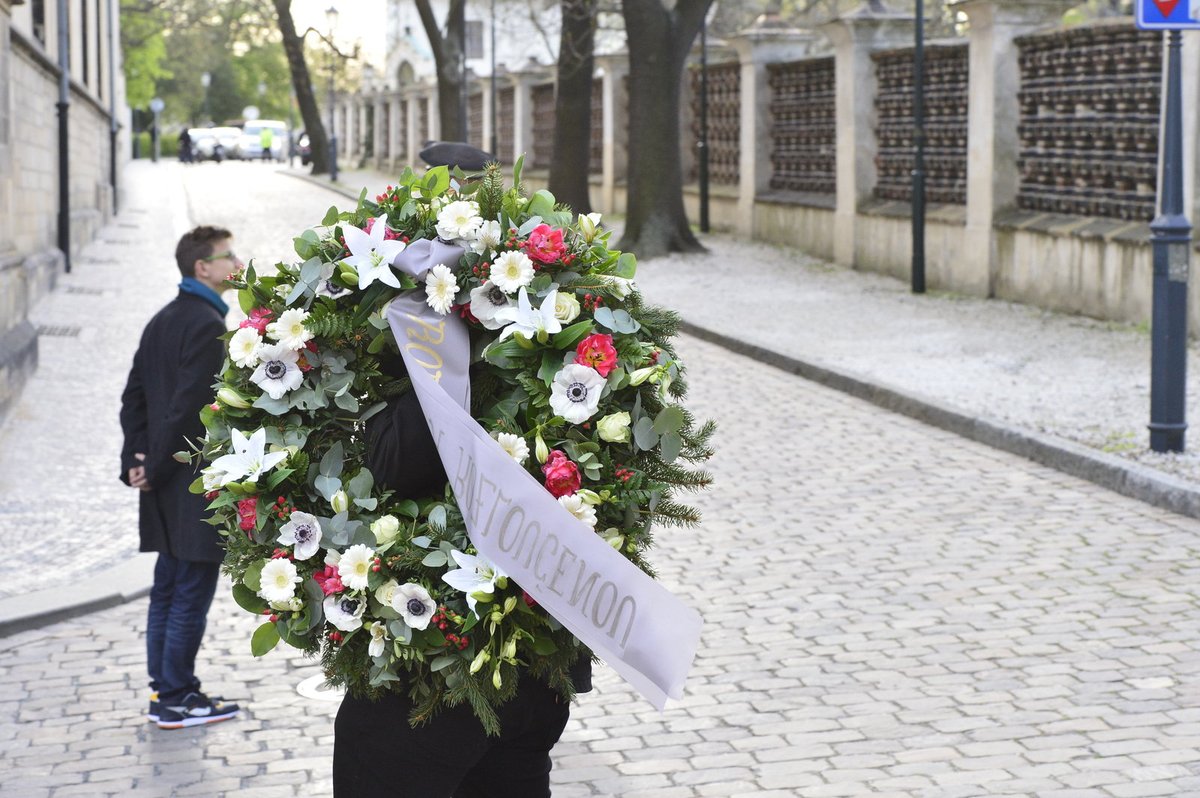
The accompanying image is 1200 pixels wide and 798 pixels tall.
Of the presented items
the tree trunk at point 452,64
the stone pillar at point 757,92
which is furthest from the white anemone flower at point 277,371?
the tree trunk at point 452,64

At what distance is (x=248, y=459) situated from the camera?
318 cm

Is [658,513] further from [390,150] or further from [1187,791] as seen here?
[390,150]

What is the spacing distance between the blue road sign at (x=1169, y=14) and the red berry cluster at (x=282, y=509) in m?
6.95

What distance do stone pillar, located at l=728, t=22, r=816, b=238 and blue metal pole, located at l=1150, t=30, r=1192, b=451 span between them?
47.1 ft

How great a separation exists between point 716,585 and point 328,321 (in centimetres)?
434

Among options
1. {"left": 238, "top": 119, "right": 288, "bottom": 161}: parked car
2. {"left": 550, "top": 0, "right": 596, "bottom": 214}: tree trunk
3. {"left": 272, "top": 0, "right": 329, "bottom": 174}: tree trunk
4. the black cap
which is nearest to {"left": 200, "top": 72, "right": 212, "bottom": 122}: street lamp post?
{"left": 238, "top": 119, "right": 288, "bottom": 161}: parked car

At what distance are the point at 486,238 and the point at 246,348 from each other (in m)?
0.50

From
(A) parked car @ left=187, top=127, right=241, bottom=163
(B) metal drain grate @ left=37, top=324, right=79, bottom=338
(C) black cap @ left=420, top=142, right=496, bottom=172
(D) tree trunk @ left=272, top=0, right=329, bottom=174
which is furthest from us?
(A) parked car @ left=187, top=127, right=241, bottom=163

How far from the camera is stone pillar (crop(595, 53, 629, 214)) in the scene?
1115 inches

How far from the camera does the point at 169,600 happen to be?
5621mm

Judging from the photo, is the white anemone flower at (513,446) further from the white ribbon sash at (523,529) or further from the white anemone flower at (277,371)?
the white anemone flower at (277,371)

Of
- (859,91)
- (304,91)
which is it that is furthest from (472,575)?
(304,91)

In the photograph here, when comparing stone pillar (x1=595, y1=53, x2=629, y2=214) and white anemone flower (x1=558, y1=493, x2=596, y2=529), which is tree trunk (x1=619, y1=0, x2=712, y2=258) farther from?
white anemone flower (x1=558, y1=493, x2=596, y2=529)

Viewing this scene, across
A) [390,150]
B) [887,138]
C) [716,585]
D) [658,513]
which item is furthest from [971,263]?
[390,150]
